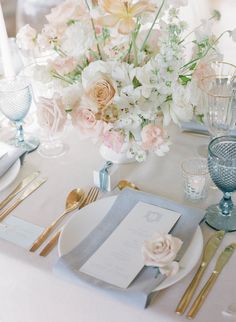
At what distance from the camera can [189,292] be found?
0.67 meters

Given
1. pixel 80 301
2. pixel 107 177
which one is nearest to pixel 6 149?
pixel 107 177

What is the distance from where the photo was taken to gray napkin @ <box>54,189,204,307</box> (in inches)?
25.7

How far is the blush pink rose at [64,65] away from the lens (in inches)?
33.8

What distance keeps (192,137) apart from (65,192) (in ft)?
1.23

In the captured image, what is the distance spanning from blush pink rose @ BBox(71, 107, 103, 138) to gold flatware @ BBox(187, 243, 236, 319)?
1.11 feet

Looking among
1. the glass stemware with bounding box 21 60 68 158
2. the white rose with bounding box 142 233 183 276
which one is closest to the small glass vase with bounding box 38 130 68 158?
the glass stemware with bounding box 21 60 68 158

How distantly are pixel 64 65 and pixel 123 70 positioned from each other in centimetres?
14

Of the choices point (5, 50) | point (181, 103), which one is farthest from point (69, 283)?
point (5, 50)

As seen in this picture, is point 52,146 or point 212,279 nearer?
point 212,279

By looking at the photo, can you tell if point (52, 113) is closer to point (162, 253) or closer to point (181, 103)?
point (181, 103)

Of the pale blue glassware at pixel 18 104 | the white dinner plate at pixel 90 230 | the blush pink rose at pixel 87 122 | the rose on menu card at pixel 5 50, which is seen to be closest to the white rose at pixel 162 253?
the white dinner plate at pixel 90 230

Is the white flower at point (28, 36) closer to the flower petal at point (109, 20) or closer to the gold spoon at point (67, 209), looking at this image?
the flower petal at point (109, 20)

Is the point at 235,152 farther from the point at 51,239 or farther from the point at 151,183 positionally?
the point at 51,239

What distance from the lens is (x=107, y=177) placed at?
35.1 inches
